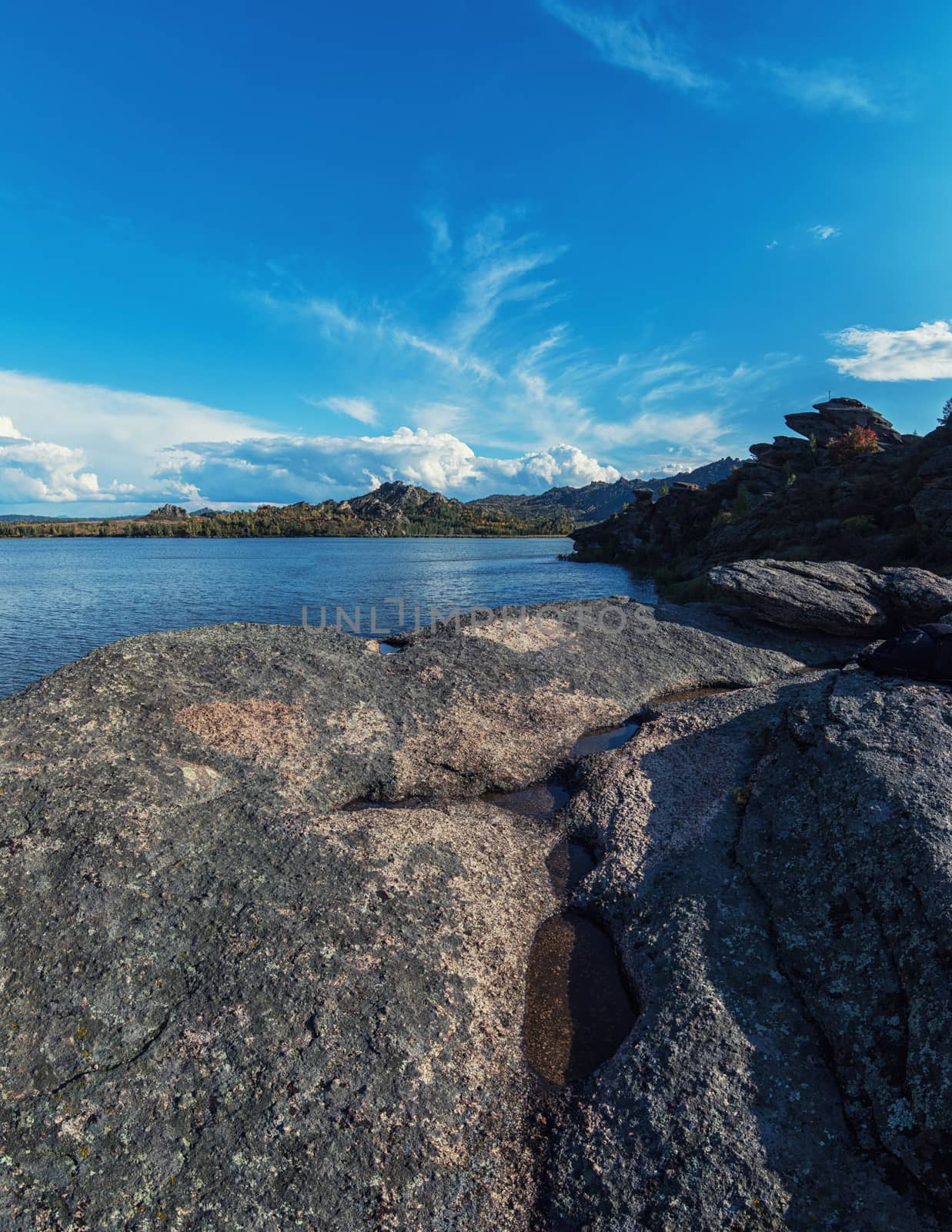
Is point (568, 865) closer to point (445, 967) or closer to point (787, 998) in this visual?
point (445, 967)

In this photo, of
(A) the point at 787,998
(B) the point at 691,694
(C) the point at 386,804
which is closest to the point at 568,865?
(C) the point at 386,804

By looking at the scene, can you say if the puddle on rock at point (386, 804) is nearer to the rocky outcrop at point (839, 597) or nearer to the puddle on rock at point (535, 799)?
the puddle on rock at point (535, 799)

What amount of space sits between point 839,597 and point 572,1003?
55.6 ft

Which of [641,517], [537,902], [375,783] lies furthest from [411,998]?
[641,517]

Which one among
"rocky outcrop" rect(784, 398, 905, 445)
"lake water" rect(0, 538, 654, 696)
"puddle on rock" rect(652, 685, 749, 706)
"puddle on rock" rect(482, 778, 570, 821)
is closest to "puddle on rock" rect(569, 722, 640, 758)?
"puddle on rock" rect(482, 778, 570, 821)

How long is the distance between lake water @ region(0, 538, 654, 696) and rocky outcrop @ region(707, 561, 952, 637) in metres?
15.5

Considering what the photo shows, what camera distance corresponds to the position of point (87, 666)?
10711 millimetres

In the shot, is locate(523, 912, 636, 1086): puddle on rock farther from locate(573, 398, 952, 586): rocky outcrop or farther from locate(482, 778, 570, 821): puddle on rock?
locate(573, 398, 952, 586): rocky outcrop

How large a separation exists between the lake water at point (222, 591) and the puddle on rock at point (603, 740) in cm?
1487

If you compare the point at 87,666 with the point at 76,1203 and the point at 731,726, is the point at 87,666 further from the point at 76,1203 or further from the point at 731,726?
the point at 731,726

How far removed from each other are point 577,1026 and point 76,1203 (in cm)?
445

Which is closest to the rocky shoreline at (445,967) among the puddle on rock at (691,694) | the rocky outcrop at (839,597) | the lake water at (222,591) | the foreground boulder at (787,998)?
the foreground boulder at (787,998)

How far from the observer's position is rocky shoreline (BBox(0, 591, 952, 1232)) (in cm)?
452

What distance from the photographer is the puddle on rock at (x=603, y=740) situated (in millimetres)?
12422
